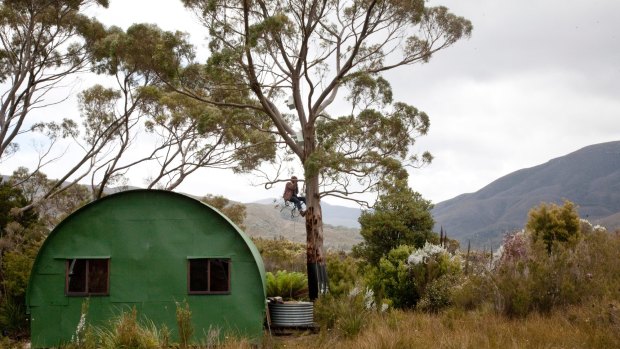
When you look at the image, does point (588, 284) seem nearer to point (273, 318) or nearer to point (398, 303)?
point (398, 303)

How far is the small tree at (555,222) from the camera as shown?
2311 cm

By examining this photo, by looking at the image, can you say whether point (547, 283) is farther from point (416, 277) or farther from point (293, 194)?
point (293, 194)

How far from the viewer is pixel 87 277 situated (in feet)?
45.4

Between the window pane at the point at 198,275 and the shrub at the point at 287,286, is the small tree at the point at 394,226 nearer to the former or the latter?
the shrub at the point at 287,286

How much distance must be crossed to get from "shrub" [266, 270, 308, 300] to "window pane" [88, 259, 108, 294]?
434cm

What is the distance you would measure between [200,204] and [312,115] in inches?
227

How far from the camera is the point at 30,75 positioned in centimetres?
2553

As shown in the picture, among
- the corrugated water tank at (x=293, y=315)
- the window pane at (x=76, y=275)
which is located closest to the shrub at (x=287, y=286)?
the corrugated water tank at (x=293, y=315)

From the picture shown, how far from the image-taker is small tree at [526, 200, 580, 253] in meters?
23.1

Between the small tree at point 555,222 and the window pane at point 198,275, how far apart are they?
13.8 meters

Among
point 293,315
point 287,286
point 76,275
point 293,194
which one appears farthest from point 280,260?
point 76,275

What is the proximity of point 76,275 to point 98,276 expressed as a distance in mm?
505

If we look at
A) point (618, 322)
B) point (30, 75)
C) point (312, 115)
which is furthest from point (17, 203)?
point (618, 322)

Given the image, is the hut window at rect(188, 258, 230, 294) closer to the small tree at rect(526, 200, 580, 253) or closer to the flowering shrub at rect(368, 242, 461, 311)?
the flowering shrub at rect(368, 242, 461, 311)
